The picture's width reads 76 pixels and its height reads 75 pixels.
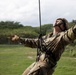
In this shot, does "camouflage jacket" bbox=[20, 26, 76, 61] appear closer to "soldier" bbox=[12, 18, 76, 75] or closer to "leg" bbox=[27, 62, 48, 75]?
"soldier" bbox=[12, 18, 76, 75]

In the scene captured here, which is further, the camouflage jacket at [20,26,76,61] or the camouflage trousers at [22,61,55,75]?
the camouflage trousers at [22,61,55,75]

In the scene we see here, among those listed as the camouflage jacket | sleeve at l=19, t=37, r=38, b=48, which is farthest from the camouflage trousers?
sleeve at l=19, t=37, r=38, b=48

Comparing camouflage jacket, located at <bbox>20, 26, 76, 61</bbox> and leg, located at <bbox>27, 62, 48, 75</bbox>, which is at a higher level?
camouflage jacket, located at <bbox>20, 26, 76, 61</bbox>

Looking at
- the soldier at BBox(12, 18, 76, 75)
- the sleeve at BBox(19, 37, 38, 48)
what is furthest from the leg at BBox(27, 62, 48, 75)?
the sleeve at BBox(19, 37, 38, 48)

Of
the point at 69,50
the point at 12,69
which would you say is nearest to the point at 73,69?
the point at 12,69

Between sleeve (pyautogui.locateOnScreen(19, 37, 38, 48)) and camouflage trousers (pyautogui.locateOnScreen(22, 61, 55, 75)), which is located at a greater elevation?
sleeve (pyautogui.locateOnScreen(19, 37, 38, 48))

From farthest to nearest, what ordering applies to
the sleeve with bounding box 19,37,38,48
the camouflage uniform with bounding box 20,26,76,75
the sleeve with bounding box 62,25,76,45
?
the sleeve with bounding box 19,37,38,48
the camouflage uniform with bounding box 20,26,76,75
the sleeve with bounding box 62,25,76,45

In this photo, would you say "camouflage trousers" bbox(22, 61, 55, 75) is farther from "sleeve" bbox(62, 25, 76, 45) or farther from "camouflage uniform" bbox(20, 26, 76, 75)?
"sleeve" bbox(62, 25, 76, 45)

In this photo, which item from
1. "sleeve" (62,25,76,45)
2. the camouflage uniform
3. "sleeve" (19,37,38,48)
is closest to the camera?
"sleeve" (62,25,76,45)

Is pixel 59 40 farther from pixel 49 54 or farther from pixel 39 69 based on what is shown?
pixel 39 69

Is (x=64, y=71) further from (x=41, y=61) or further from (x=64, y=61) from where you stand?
(x=41, y=61)

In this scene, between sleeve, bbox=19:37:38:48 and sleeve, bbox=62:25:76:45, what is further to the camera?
sleeve, bbox=19:37:38:48

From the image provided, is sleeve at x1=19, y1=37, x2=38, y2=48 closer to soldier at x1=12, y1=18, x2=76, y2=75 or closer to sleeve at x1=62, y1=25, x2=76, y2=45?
soldier at x1=12, y1=18, x2=76, y2=75

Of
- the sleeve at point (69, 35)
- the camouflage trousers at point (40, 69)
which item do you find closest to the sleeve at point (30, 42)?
the camouflage trousers at point (40, 69)
